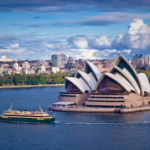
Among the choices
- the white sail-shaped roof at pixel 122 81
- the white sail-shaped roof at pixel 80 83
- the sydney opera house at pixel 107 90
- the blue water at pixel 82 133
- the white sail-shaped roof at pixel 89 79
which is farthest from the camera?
the white sail-shaped roof at pixel 89 79

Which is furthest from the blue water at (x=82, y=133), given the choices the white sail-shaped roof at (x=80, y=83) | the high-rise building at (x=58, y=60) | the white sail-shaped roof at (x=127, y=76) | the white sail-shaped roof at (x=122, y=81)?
the high-rise building at (x=58, y=60)

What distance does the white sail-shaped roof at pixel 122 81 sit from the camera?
46.2 metres

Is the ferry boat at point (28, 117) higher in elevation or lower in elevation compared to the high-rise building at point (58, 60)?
lower

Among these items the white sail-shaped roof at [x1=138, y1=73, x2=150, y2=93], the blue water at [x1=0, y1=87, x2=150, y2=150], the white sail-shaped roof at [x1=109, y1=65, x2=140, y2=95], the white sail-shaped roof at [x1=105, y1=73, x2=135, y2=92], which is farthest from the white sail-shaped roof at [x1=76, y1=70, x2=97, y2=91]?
the blue water at [x1=0, y1=87, x2=150, y2=150]

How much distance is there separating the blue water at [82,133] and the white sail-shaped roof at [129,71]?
715cm

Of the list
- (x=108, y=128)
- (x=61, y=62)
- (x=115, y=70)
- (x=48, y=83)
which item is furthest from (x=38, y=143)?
(x=61, y=62)

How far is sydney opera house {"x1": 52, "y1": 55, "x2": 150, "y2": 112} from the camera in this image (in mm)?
44594

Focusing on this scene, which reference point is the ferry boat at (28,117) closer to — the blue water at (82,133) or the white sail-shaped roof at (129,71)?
the blue water at (82,133)

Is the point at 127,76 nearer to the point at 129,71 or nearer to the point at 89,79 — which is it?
the point at 129,71

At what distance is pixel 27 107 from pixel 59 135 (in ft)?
49.4

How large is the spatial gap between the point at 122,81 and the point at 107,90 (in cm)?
163

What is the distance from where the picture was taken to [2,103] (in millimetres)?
52031

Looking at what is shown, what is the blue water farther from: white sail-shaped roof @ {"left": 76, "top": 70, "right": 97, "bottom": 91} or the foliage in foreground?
the foliage in foreground

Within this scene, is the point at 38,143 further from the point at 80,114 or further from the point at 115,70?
the point at 115,70
